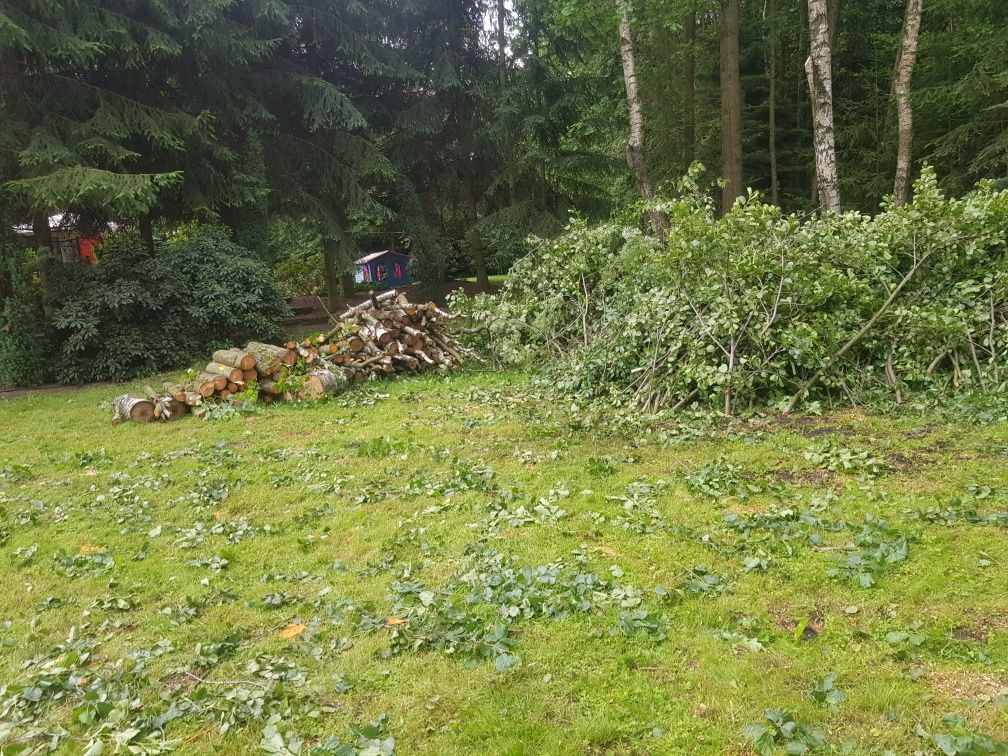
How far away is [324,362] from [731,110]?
8.42m

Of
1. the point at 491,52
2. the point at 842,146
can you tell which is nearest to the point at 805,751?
the point at 842,146

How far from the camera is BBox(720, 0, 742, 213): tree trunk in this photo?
12.0 metres

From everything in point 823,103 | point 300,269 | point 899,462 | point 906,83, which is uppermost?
point 906,83

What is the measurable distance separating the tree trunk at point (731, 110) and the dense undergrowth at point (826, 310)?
16.9 ft

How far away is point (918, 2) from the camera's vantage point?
998 centimetres

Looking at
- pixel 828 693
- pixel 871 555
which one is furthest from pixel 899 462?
pixel 828 693

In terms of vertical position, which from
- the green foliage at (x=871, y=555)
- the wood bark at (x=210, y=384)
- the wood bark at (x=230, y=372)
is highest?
the wood bark at (x=230, y=372)

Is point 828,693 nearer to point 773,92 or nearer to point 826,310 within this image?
point 826,310

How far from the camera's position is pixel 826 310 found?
22.4ft

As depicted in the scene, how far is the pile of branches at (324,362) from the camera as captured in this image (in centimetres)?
866

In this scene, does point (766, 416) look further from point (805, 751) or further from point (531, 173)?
point (531, 173)

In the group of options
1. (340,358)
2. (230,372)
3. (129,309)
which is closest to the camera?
(230,372)

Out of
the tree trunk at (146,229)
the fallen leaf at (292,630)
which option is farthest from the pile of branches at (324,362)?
the fallen leaf at (292,630)

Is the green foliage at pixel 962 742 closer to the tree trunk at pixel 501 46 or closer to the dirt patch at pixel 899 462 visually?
the dirt patch at pixel 899 462
